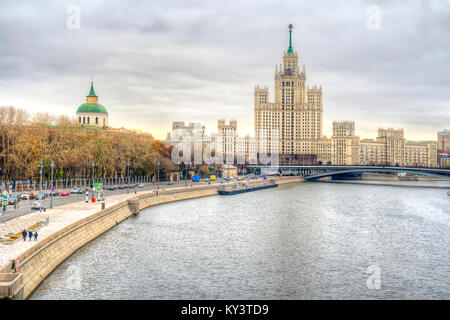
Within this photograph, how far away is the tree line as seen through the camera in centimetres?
6594

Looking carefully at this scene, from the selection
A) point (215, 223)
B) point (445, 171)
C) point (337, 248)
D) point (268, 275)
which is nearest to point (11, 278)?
point (268, 275)

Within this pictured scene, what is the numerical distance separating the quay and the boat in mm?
31828

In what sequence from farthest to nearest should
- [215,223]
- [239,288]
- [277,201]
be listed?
[277,201] < [215,223] < [239,288]

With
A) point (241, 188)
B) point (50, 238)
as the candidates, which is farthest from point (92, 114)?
point (50, 238)

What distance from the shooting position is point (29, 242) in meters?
27.7

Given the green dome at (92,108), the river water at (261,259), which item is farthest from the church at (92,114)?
the river water at (261,259)

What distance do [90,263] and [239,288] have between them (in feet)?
36.8

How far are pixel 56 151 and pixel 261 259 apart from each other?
50471mm

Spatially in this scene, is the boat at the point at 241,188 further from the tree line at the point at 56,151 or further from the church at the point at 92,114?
the church at the point at 92,114

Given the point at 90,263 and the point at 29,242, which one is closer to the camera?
the point at 29,242

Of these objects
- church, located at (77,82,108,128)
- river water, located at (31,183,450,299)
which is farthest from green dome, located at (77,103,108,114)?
river water, located at (31,183,450,299)

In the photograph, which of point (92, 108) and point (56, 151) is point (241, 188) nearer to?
point (56, 151)

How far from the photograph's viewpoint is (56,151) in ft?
237
